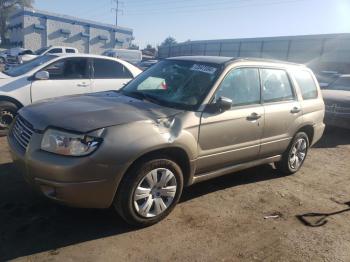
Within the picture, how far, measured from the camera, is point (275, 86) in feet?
17.4

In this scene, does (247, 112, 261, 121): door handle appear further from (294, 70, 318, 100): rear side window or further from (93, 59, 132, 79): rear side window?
(93, 59, 132, 79): rear side window

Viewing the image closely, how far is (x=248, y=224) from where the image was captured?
4199 mm

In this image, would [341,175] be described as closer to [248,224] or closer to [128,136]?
[248,224]

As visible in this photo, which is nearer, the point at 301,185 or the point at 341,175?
the point at 301,185

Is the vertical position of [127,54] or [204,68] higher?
[204,68]

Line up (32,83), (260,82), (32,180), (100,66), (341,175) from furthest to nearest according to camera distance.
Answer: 1. (100,66)
2. (32,83)
3. (341,175)
4. (260,82)
5. (32,180)

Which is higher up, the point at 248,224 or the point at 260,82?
the point at 260,82

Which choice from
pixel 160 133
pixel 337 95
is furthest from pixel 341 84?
pixel 160 133

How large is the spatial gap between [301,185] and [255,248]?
2.26 metres

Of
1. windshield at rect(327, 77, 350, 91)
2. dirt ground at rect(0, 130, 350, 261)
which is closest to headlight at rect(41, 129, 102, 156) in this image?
dirt ground at rect(0, 130, 350, 261)

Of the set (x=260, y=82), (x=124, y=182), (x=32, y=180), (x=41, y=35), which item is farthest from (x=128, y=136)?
(x=41, y=35)

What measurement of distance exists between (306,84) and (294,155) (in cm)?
117

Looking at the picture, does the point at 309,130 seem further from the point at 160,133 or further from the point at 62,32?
the point at 62,32

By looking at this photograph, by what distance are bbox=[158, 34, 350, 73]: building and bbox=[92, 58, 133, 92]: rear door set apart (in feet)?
96.5
